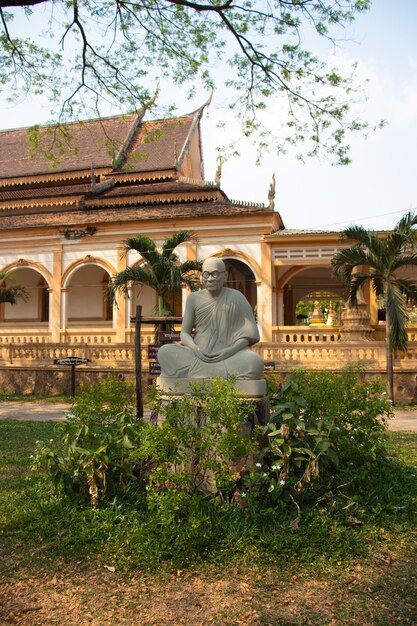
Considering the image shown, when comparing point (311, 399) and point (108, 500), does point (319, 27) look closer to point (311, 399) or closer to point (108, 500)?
point (311, 399)

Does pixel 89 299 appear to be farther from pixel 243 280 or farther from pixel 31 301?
pixel 243 280

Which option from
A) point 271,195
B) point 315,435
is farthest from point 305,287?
point 315,435

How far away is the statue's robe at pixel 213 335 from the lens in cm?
495

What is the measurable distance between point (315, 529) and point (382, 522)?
61cm

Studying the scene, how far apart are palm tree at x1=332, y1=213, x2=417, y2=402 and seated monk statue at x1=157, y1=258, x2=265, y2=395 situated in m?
7.95

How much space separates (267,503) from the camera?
165 inches

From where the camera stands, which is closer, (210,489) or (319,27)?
(210,489)

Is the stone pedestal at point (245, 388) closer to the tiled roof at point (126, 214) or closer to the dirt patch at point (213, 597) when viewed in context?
the dirt patch at point (213, 597)

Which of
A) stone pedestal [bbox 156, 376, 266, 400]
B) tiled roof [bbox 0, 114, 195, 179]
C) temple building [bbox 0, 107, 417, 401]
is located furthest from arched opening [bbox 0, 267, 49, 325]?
stone pedestal [bbox 156, 376, 266, 400]

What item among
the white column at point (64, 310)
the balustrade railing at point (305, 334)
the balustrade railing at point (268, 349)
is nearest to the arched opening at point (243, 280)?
the balustrade railing at point (305, 334)

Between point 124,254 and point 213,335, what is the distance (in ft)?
39.6

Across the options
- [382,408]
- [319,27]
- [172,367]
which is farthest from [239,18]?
[382,408]

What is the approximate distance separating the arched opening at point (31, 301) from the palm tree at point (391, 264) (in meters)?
13.1

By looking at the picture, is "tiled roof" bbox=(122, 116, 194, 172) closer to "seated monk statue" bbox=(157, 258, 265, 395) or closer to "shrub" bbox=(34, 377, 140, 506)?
"seated monk statue" bbox=(157, 258, 265, 395)
